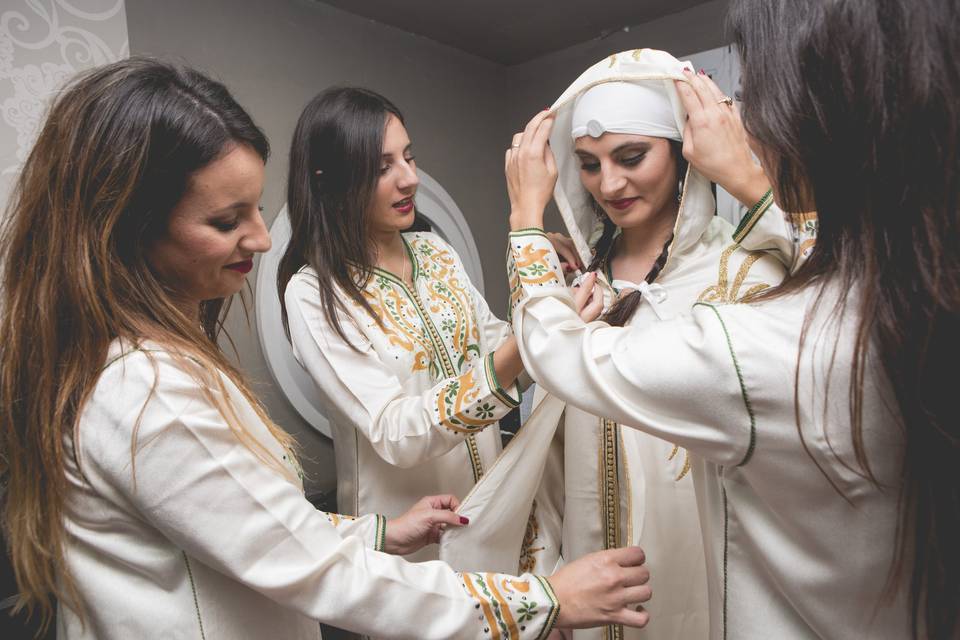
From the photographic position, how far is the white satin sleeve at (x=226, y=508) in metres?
0.65

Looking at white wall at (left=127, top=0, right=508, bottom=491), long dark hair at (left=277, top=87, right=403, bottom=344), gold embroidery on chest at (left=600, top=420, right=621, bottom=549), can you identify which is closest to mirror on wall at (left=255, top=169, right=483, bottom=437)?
white wall at (left=127, top=0, right=508, bottom=491)

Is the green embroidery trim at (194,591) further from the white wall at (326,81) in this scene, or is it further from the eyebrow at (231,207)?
the white wall at (326,81)

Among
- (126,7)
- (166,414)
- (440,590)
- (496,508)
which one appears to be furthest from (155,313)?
(126,7)

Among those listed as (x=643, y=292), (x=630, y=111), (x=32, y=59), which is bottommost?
(x=643, y=292)

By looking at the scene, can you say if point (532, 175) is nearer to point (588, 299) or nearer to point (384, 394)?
point (588, 299)

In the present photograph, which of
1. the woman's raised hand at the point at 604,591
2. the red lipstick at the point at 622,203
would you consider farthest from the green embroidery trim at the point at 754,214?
the woman's raised hand at the point at 604,591

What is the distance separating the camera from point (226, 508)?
0.67 m

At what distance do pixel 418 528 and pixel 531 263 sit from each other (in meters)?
0.62

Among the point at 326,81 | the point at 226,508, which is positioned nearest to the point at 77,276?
the point at 226,508

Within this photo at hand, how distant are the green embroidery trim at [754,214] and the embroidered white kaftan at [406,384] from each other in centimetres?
54

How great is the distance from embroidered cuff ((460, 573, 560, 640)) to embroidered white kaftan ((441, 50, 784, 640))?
0.37 meters

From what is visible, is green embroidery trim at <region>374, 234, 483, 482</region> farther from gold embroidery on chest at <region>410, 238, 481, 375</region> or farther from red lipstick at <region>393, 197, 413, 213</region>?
red lipstick at <region>393, 197, 413, 213</region>

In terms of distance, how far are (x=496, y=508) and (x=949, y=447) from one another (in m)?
0.81

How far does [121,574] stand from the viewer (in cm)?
71
